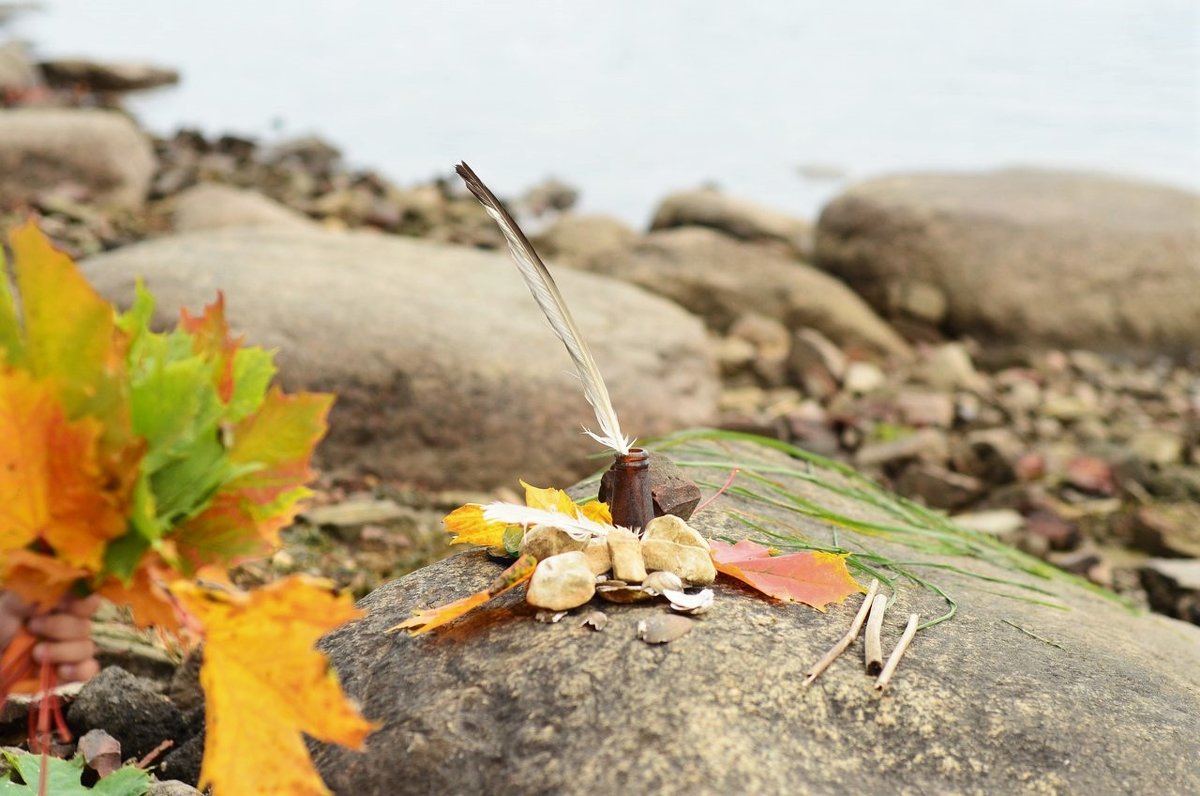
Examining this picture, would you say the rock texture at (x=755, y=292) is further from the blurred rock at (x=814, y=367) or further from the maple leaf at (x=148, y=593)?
the maple leaf at (x=148, y=593)

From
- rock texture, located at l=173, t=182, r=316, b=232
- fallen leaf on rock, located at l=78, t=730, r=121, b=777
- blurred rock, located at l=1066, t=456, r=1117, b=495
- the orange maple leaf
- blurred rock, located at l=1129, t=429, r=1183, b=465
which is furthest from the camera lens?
rock texture, located at l=173, t=182, r=316, b=232

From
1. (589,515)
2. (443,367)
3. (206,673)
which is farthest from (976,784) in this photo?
(443,367)

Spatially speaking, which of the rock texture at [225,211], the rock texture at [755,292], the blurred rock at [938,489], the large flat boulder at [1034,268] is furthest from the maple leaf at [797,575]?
the large flat boulder at [1034,268]

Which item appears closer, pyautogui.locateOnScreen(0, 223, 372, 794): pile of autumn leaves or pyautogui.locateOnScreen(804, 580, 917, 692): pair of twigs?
pyautogui.locateOnScreen(0, 223, 372, 794): pile of autumn leaves

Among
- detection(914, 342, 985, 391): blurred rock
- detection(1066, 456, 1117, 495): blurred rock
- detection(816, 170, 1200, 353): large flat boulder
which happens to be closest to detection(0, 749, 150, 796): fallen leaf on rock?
detection(1066, 456, 1117, 495): blurred rock

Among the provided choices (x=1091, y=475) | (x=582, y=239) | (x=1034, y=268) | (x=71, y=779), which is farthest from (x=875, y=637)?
(x=582, y=239)

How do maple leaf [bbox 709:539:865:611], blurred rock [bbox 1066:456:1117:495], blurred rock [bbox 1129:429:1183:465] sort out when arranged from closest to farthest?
maple leaf [bbox 709:539:865:611], blurred rock [bbox 1066:456:1117:495], blurred rock [bbox 1129:429:1183:465]

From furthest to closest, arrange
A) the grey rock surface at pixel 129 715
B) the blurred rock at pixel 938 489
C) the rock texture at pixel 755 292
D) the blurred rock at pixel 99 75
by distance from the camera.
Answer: the blurred rock at pixel 99 75
the rock texture at pixel 755 292
the blurred rock at pixel 938 489
the grey rock surface at pixel 129 715

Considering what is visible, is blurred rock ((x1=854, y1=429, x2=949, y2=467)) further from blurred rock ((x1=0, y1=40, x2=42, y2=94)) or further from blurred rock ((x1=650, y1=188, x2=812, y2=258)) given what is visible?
blurred rock ((x1=0, y1=40, x2=42, y2=94))
